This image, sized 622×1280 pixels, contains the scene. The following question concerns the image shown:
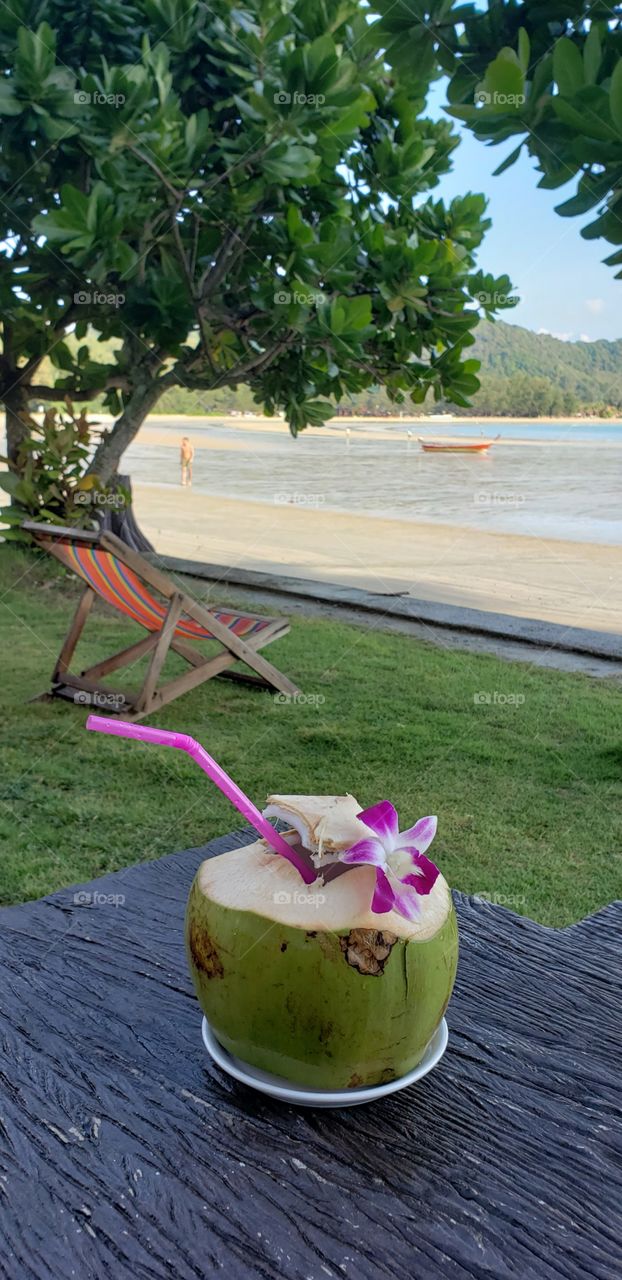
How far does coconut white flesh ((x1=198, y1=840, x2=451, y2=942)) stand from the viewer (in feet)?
2.39

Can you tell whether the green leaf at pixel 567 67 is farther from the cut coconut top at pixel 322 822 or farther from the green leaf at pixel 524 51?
the cut coconut top at pixel 322 822

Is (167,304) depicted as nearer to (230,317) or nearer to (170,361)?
(230,317)

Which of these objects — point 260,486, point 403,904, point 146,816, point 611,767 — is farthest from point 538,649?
point 260,486

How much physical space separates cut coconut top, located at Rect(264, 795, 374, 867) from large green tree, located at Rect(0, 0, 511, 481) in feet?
11.6

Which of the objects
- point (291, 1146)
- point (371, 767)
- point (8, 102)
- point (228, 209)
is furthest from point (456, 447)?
point (291, 1146)

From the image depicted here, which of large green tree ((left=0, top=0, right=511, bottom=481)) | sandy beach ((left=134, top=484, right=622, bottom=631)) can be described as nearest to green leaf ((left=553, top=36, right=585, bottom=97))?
large green tree ((left=0, top=0, right=511, bottom=481))

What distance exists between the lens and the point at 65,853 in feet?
8.90

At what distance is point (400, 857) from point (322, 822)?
0.21ft

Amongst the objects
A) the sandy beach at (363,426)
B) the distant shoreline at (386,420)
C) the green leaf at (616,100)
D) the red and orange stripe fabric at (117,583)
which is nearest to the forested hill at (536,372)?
the distant shoreline at (386,420)

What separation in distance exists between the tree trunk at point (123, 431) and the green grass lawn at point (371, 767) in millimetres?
1412

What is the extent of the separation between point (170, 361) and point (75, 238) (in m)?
2.17

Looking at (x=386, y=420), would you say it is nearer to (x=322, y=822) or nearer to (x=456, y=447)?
(x=456, y=447)

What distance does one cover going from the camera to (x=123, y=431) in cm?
593

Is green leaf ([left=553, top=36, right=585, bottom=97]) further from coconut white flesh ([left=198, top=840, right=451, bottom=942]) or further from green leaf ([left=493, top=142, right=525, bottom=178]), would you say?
coconut white flesh ([left=198, top=840, right=451, bottom=942])
